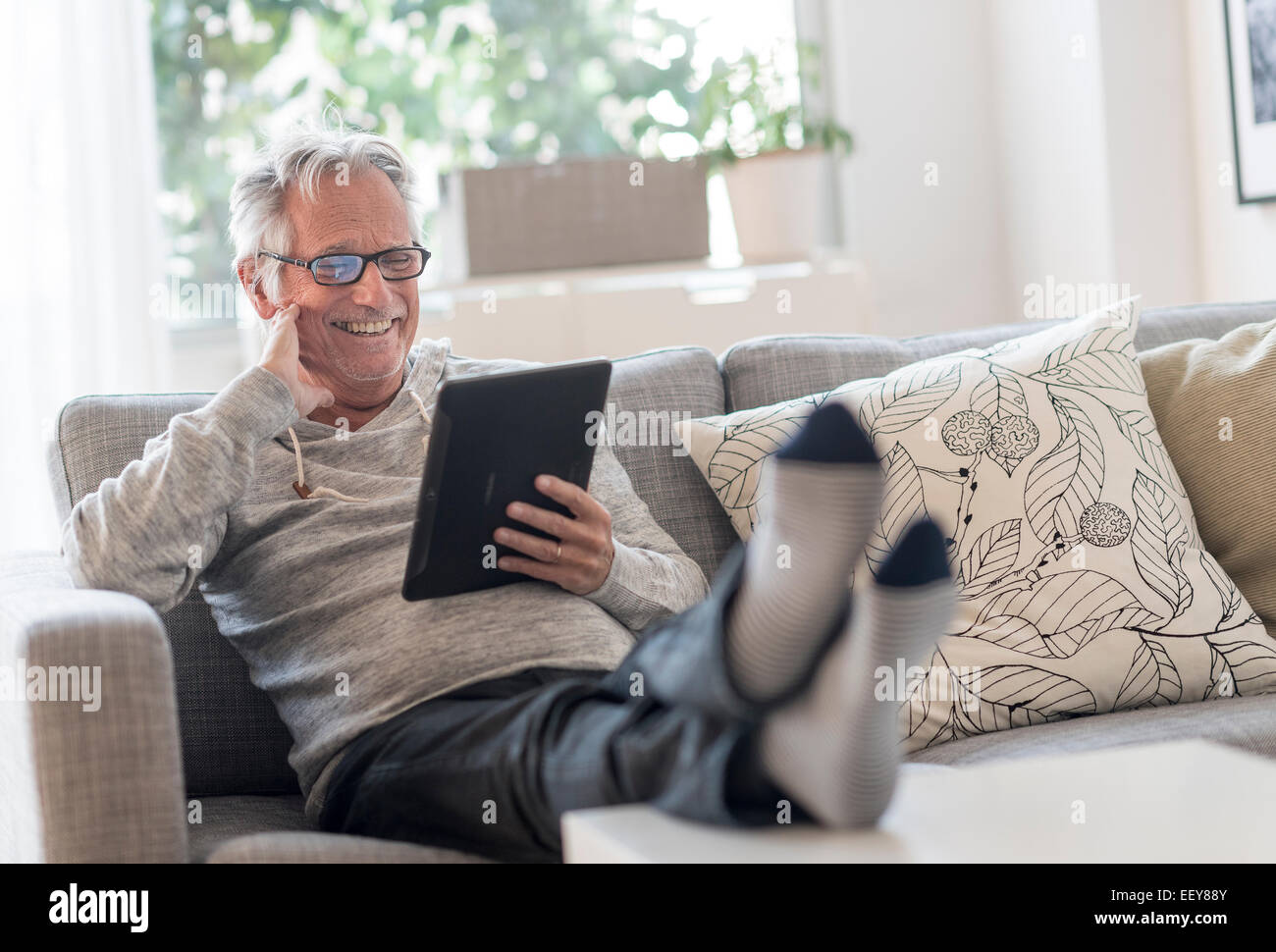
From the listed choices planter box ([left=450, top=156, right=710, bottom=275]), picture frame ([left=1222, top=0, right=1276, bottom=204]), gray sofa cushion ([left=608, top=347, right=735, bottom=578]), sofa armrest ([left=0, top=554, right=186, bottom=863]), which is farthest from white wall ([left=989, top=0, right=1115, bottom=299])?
sofa armrest ([left=0, top=554, right=186, bottom=863])

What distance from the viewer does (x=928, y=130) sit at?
351cm

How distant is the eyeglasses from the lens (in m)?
1.58

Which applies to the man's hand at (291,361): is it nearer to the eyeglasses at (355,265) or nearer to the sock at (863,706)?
the eyeglasses at (355,265)

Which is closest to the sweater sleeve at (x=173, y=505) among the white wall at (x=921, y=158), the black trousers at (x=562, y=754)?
the black trousers at (x=562, y=754)

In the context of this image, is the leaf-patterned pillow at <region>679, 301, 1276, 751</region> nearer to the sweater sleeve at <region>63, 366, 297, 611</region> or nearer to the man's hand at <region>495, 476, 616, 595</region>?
the man's hand at <region>495, 476, 616, 595</region>

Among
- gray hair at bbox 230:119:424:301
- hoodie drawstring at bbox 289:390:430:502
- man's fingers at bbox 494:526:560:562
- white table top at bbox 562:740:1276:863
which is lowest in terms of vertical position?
white table top at bbox 562:740:1276:863

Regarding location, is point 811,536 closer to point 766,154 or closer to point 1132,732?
point 1132,732

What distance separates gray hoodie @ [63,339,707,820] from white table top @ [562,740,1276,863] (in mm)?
370

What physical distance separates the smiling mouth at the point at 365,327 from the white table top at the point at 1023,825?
77cm

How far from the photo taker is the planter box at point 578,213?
3.04 metres

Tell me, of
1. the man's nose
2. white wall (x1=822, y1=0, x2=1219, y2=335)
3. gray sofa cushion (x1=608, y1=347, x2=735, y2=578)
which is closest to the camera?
the man's nose

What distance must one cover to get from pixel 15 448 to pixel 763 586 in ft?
8.27

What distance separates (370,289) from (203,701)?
508 mm
